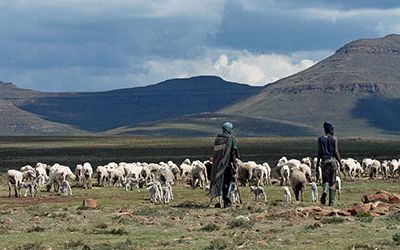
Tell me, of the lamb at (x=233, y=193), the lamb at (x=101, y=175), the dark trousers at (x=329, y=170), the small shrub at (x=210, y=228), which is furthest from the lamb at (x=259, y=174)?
the small shrub at (x=210, y=228)

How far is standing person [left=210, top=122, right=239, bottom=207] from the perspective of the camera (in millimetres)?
24359

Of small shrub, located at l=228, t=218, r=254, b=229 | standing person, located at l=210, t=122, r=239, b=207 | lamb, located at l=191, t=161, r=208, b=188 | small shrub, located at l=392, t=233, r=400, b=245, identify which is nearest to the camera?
small shrub, located at l=392, t=233, r=400, b=245

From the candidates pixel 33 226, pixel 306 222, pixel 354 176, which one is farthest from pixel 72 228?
pixel 354 176

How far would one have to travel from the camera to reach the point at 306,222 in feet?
63.3

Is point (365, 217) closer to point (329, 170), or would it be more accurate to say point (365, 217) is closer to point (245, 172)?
point (329, 170)

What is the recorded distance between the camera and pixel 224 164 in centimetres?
2439

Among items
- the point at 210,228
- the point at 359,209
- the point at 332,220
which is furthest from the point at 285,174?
the point at 210,228

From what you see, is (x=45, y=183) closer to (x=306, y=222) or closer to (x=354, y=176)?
(x=354, y=176)

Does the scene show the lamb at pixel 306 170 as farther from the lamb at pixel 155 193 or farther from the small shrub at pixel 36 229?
the small shrub at pixel 36 229

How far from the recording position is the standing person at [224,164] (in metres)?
24.4

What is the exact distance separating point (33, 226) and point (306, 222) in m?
6.79

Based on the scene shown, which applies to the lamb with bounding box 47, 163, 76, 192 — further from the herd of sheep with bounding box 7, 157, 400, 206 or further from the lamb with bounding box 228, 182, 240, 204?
the lamb with bounding box 228, 182, 240, 204

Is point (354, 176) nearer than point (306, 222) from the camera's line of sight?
No

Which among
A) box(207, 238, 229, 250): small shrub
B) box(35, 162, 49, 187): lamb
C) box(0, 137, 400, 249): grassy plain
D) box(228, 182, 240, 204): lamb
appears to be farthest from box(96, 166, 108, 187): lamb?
box(207, 238, 229, 250): small shrub
